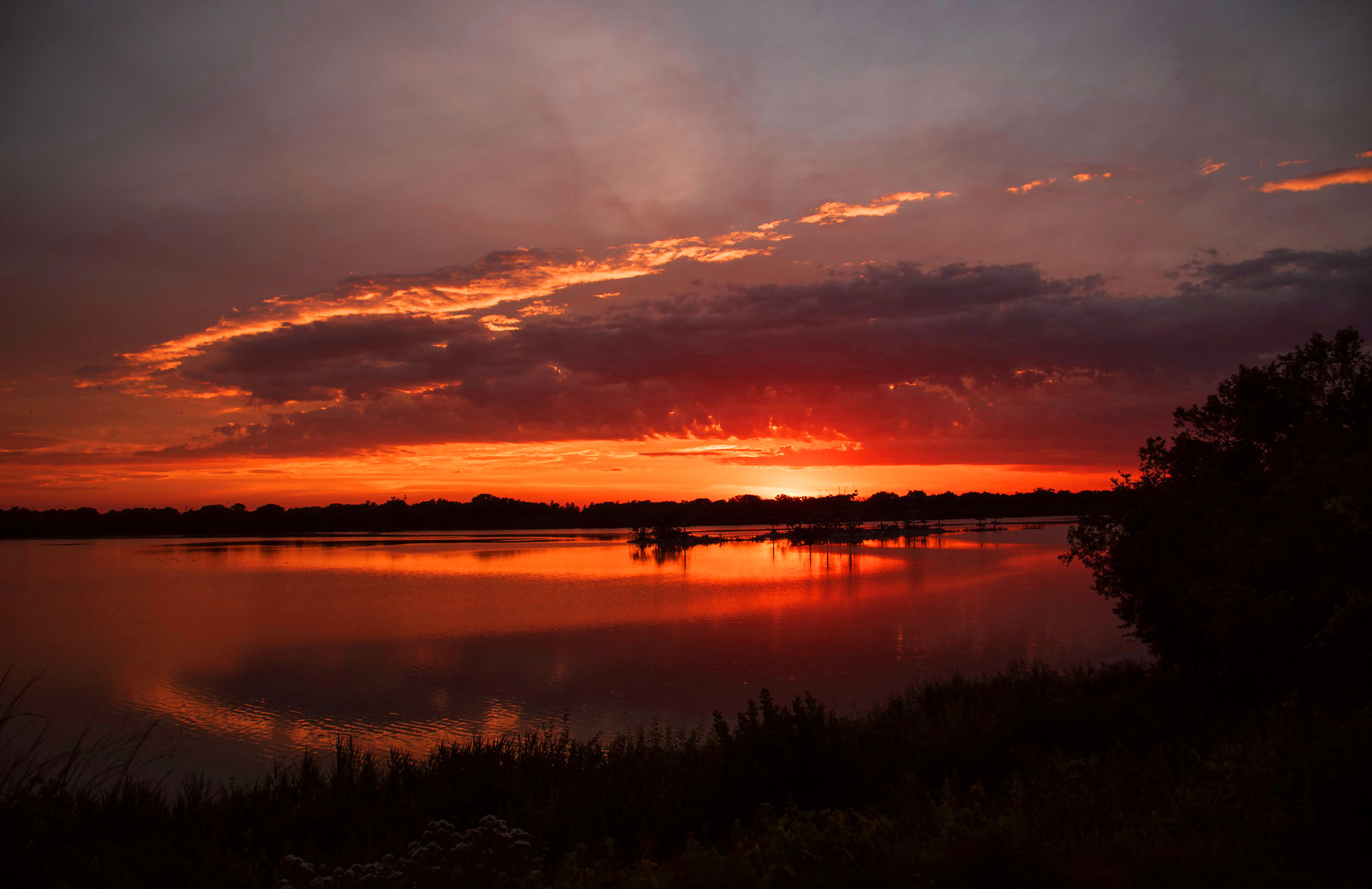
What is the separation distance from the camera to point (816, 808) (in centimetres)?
1208

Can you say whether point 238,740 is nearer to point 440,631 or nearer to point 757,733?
point 757,733

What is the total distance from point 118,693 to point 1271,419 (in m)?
32.9

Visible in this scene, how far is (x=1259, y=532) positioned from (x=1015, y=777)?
7.45 metres

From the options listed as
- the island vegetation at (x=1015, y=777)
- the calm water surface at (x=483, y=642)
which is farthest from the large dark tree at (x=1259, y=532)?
the calm water surface at (x=483, y=642)

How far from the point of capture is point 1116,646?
29500mm

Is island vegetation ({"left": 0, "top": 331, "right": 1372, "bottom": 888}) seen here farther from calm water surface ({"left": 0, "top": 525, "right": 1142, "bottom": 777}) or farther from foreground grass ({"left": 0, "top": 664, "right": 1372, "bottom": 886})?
calm water surface ({"left": 0, "top": 525, "right": 1142, "bottom": 777})

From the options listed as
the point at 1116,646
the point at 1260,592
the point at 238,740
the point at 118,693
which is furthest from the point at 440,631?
the point at 1260,592

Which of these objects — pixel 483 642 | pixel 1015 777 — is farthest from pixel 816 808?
pixel 483 642

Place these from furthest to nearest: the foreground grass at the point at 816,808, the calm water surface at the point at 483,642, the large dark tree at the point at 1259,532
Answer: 1. the calm water surface at the point at 483,642
2. the large dark tree at the point at 1259,532
3. the foreground grass at the point at 816,808

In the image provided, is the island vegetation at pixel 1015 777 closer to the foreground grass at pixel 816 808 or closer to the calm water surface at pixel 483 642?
the foreground grass at pixel 816 808

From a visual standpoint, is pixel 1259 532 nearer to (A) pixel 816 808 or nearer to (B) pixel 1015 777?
(B) pixel 1015 777

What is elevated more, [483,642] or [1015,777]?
[1015,777]

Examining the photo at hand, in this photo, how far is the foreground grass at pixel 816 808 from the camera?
7.19 metres

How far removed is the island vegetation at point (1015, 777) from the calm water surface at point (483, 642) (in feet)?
11.5
